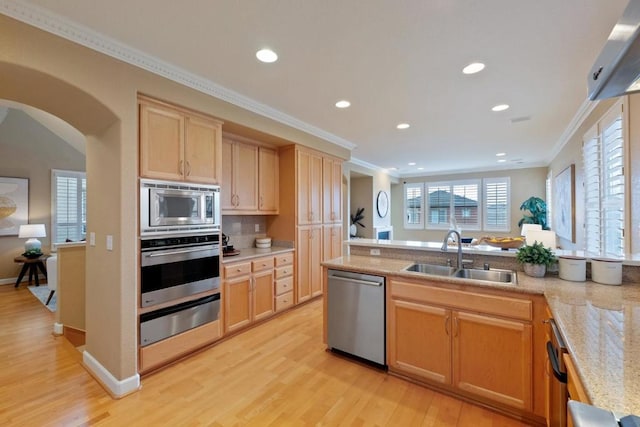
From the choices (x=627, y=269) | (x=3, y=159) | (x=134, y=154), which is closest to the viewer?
(x=627, y=269)

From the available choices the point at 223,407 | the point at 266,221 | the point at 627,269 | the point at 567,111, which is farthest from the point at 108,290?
the point at 567,111

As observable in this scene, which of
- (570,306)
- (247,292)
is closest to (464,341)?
(570,306)

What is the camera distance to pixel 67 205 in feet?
20.8

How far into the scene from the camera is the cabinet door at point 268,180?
13.0 ft

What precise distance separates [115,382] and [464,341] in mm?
2647

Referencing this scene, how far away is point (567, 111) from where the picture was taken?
3.45m

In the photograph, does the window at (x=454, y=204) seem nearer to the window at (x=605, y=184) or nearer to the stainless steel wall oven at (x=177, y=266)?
the window at (x=605, y=184)

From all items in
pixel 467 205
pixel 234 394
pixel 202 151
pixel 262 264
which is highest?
pixel 202 151

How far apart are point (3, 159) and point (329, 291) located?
7.08 metres

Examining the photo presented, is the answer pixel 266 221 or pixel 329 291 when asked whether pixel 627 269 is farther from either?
pixel 266 221

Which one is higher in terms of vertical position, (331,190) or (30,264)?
(331,190)

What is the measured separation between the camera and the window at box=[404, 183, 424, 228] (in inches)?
347

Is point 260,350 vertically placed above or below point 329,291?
below

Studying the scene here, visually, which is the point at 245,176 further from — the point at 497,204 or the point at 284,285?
the point at 497,204
